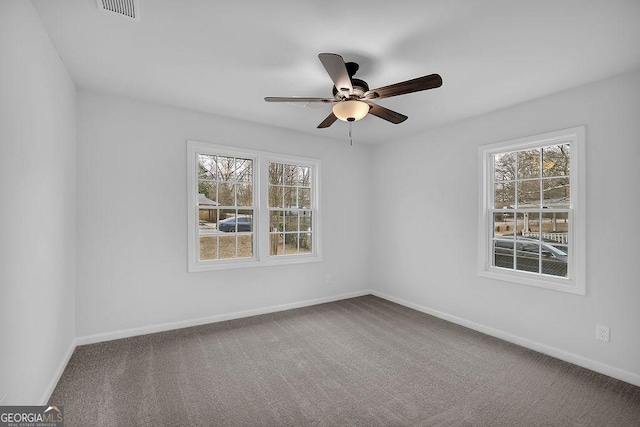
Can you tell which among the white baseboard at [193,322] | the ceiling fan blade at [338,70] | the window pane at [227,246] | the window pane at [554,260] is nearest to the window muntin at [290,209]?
the window pane at [227,246]

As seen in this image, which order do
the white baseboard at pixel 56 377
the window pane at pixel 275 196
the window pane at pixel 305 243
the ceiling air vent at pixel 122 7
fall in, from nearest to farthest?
the ceiling air vent at pixel 122 7
the white baseboard at pixel 56 377
the window pane at pixel 275 196
the window pane at pixel 305 243

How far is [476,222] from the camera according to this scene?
377 centimetres

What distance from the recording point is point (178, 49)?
237 cm

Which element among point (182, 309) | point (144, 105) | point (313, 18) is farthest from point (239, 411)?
point (144, 105)

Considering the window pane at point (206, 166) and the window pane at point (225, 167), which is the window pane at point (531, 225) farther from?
the window pane at point (206, 166)

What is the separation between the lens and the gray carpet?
211 centimetres

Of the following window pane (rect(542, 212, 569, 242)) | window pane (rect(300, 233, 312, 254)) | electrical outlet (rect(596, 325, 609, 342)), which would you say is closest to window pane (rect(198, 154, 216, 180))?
window pane (rect(300, 233, 312, 254))

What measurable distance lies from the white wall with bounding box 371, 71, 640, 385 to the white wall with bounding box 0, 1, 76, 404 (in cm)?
414

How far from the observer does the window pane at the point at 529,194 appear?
3.32m

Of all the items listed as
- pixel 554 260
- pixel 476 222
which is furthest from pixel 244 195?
pixel 554 260

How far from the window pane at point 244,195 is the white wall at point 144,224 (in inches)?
22.7

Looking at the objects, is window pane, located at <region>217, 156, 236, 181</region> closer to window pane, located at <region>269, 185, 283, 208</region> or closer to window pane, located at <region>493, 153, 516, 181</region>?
window pane, located at <region>269, 185, 283, 208</region>

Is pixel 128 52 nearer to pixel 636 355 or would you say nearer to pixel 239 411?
pixel 239 411

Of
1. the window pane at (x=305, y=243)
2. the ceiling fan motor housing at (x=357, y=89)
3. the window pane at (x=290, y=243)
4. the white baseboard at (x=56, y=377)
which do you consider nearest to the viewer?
the white baseboard at (x=56, y=377)
